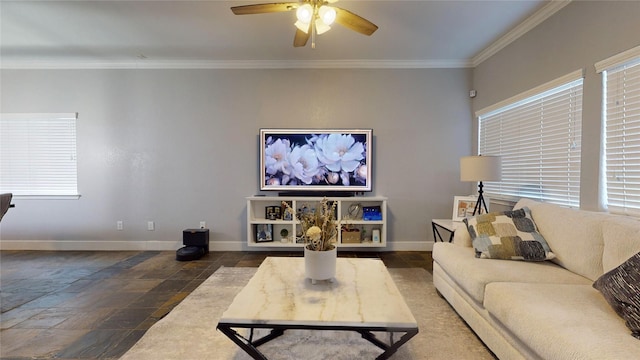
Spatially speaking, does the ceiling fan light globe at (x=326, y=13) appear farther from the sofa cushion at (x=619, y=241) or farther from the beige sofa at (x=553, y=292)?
the sofa cushion at (x=619, y=241)

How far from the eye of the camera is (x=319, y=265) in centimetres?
170

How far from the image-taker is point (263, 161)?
397 cm

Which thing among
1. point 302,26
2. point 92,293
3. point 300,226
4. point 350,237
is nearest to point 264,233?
point 300,226

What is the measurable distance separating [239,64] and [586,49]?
3742 millimetres

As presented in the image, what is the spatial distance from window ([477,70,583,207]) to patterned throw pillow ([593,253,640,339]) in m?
1.26

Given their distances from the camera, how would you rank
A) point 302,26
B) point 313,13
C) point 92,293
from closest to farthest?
1. point 313,13
2. point 302,26
3. point 92,293

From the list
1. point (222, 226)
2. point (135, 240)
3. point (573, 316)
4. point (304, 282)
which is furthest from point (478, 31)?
point (135, 240)

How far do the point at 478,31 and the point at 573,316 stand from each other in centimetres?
296

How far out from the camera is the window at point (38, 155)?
13.4 feet

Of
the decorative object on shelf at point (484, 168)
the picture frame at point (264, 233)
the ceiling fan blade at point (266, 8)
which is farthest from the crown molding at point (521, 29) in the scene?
the picture frame at point (264, 233)

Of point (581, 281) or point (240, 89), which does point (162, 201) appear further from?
point (581, 281)

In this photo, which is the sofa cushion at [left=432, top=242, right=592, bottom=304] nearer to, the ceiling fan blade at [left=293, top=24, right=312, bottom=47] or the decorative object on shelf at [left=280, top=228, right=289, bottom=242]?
the ceiling fan blade at [left=293, top=24, right=312, bottom=47]

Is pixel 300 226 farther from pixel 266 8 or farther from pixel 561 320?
pixel 561 320

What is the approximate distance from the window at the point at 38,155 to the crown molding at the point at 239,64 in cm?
70
